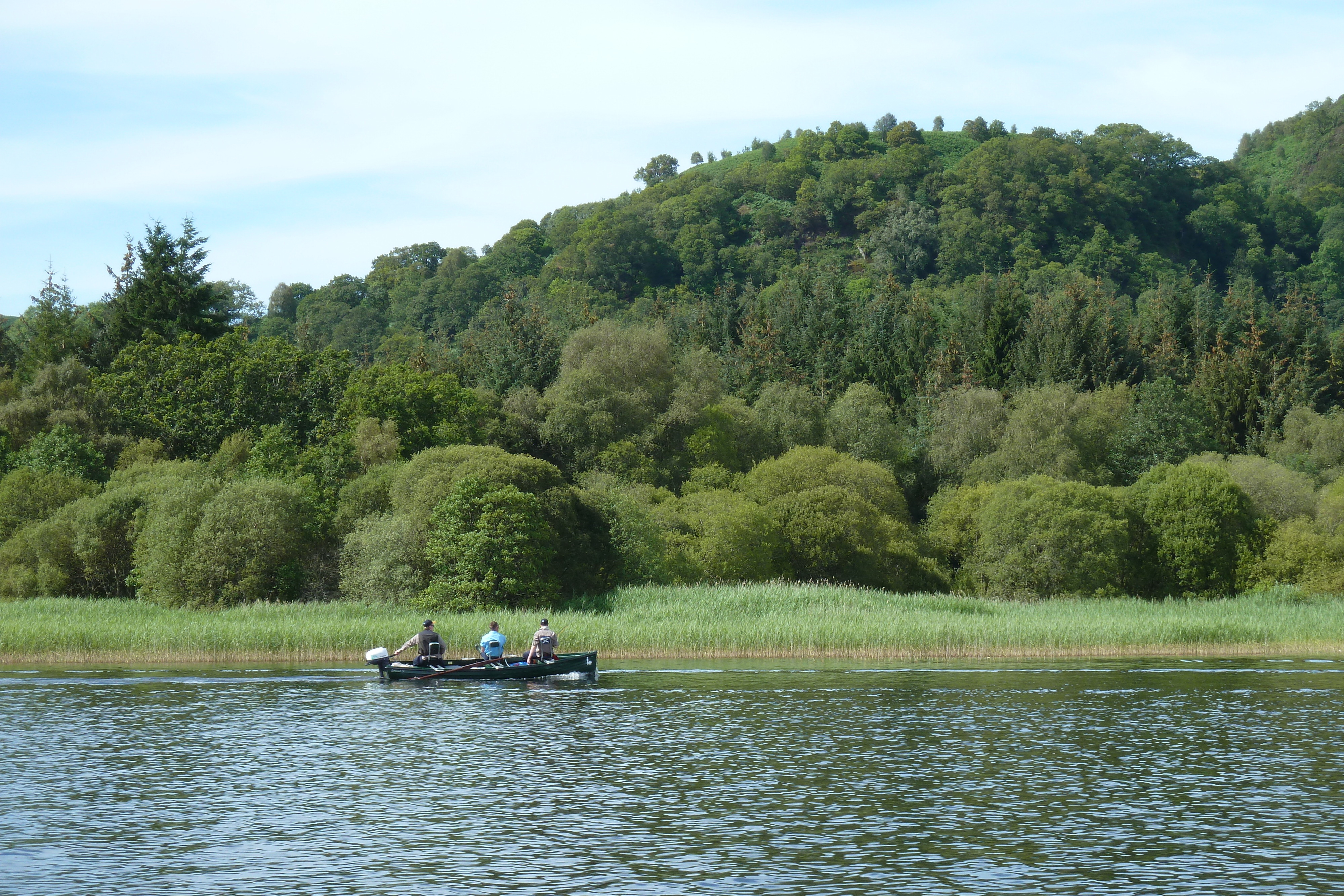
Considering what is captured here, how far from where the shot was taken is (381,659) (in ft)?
141

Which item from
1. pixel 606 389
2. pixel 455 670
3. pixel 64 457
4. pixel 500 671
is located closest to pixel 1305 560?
pixel 606 389

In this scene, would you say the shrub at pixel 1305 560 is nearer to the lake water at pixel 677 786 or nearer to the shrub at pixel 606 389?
the lake water at pixel 677 786

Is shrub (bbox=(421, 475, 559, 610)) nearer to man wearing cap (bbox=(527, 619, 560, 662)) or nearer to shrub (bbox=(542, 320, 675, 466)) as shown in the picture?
man wearing cap (bbox=(527, 619, 560, 662))

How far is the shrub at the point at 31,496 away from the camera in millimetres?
70125

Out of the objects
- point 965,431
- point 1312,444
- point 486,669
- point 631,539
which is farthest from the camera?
point 965,431

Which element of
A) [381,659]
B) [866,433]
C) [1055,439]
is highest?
[866,433]

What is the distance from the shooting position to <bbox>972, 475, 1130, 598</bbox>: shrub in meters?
70.9

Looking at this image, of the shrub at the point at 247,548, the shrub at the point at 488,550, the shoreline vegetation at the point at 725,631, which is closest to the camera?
the shoreline vegetation at the point at 725,631

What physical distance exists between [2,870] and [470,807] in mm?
8161

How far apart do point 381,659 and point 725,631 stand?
48.1 ft

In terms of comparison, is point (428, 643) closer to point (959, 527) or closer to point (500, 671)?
point (500, 671)

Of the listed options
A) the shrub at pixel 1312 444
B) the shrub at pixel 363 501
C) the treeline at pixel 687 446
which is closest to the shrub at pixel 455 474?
the treeline at pixel 687 446

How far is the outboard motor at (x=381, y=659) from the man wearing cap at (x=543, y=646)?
15.6 feet

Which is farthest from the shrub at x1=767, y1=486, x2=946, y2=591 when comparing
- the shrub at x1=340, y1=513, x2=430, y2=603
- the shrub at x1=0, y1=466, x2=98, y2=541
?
the shrub at x1=0, y1=466, x2=98, y2=541
